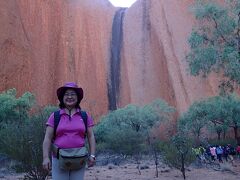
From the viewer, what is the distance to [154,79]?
38.8 m

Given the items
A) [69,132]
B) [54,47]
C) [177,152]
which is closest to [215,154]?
[177,152]

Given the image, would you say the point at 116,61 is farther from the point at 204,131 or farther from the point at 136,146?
the point at 136,146

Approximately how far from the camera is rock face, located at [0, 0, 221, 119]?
113 ft

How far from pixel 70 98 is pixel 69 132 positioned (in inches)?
15.4

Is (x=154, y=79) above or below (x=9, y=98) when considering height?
above

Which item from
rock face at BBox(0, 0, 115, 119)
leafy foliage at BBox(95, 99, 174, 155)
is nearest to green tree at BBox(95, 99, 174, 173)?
leafy foliage at BBox(95, 99, 174, 155)

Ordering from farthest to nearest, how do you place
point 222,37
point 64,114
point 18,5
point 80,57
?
point 80,57 → point 18,5 → point 222,37 → point 64,114

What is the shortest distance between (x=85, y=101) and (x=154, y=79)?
804cm

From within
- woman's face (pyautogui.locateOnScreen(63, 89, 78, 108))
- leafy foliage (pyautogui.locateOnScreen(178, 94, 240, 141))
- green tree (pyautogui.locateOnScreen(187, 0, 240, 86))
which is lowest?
woman's face (pyautogui.locateOnScreen(63, 89, 78, 108))

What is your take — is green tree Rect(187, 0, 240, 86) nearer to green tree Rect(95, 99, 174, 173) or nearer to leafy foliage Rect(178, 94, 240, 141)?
leafy foliage Rect(178, 94, 240, 141)

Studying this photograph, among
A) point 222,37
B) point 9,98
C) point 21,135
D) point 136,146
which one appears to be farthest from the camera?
point 9,98

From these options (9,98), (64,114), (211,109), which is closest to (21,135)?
(64,114)

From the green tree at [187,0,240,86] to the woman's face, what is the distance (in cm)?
681

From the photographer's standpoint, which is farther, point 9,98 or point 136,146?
point 9,98
